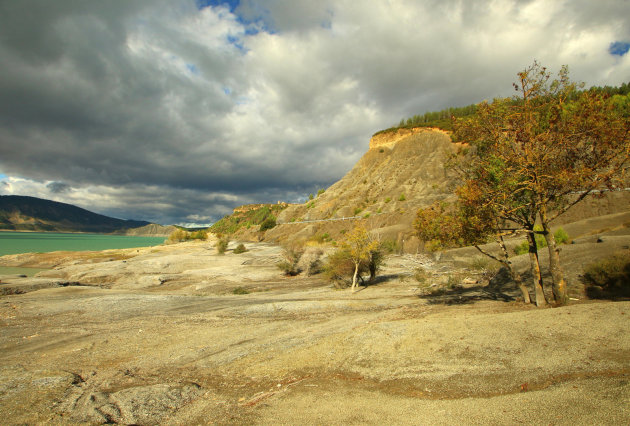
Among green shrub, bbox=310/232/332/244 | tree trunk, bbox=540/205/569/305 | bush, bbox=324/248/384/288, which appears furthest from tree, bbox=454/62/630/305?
green shrub, bbox=310/232/332/244

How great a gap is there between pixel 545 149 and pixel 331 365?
11.2 metres

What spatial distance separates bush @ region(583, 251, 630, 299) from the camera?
554 inches

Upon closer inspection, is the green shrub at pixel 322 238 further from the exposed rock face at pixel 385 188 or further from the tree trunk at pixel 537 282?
the tree trunk at pixel 537 282

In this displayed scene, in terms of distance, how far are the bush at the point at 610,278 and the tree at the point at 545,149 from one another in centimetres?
440

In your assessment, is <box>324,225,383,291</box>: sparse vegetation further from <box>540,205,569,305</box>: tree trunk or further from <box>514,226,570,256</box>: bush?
<box>540,205,569,305</box>: tree trunk

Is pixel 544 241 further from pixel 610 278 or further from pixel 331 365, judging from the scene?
pixel 331 365

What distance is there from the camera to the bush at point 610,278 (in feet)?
46.2

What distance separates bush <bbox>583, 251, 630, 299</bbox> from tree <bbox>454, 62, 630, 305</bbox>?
440 cm

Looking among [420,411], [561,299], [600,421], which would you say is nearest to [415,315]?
[561,299]

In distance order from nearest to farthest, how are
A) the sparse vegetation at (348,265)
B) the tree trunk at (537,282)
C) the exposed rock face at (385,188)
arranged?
the tree trunk at (537,282), the sparse vegetation at (348,265), the exposed rock face at (385,188)

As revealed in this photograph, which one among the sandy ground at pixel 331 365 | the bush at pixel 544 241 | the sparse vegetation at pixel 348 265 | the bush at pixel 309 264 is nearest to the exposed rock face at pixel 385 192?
the bush at pixel 309 264

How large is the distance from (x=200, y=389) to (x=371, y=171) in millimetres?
91491

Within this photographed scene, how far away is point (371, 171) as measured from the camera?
96312mm

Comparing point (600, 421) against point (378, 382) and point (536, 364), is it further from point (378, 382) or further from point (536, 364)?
point (378, 382)
